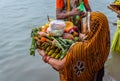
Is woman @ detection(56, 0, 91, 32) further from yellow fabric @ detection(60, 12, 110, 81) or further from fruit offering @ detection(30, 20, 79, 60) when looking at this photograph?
yellow fabric @ detection(60, 12, 110, 81)

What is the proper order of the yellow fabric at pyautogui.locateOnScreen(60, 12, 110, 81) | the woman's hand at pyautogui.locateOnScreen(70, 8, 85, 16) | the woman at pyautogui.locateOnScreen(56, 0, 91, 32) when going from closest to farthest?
the yellow fabric at pyautogui.locateOnScreen(60, 12, 110, 81), the woman's hand at pyautogui.locateOnScreen(70, 8, 85, 16), the woman at pyautogui.locateOnScreen(56, 0, 91, 32)

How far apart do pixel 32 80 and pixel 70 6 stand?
9.03 ft

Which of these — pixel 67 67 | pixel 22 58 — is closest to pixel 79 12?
pixel 67 67

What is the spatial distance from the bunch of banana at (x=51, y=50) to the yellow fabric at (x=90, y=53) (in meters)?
0.20

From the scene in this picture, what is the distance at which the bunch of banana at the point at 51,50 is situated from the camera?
331 cm

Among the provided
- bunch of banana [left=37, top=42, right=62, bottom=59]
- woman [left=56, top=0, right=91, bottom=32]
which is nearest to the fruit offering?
bunch of banana [left=37, top=42, right=62, bottom=59]

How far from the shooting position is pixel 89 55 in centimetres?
307

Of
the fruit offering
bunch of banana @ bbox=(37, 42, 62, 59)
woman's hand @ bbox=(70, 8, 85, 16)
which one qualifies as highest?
woman's hand @ bbox=(70, 8, 85, 16)

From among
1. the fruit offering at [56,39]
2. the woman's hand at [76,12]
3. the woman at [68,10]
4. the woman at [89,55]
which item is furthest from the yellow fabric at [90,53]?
the woman at [68,10]

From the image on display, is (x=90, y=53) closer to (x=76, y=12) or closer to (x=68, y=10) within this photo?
(x=76, y=12)

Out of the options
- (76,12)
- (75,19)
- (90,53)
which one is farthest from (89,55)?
(75,19)

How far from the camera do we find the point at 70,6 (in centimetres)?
416

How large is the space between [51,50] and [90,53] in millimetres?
523

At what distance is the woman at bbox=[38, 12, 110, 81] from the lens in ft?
9.87
